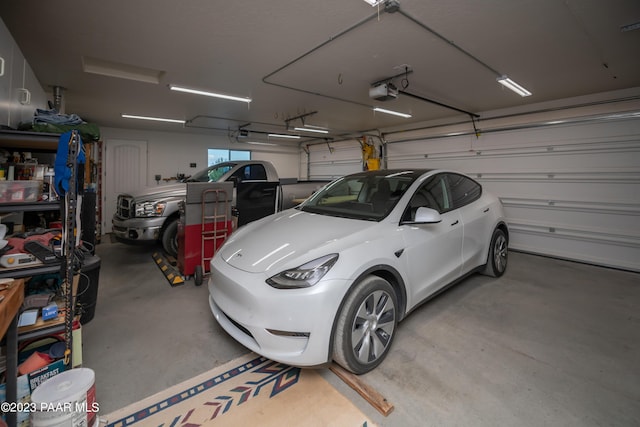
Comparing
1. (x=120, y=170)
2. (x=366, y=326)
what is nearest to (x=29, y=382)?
(x=366, y=326)

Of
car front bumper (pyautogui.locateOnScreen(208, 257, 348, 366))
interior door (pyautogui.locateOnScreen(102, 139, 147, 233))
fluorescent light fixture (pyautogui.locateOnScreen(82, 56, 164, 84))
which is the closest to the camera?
car front bumper (pyautogui.locateOnScreen(208, 257, 348, 366))

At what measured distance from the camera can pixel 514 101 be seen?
534 centimetres

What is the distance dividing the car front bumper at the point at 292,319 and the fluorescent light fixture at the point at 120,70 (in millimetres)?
3955

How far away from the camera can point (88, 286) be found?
2271mm

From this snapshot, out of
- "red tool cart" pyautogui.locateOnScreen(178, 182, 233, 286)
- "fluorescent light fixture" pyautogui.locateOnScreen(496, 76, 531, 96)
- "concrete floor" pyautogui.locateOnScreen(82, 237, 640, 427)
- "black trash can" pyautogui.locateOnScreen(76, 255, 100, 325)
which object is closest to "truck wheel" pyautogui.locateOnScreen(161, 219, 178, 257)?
"red tool cart" pyautogui.locateOnScreen(178, 182, 233, 286)

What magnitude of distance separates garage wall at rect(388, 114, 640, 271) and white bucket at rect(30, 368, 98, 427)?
690cm

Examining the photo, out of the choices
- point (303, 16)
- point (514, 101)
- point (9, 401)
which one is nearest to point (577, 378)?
point (9, 401)

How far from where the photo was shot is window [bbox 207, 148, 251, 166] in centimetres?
951

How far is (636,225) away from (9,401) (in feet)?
24.2

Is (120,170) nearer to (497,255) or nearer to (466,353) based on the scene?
(466,353)

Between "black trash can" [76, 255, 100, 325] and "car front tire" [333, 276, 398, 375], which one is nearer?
"car front tire" [333, 276, 398, 375]

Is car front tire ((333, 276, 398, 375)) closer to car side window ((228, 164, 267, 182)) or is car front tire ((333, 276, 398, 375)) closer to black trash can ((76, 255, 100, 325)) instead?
black trash can ((76, 255, 100, 325))

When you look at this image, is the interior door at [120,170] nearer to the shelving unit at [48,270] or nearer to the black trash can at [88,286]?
the black trash can at [88,286]

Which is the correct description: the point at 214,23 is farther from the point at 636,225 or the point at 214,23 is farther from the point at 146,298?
the point at 636,225
